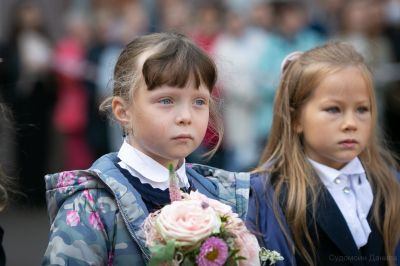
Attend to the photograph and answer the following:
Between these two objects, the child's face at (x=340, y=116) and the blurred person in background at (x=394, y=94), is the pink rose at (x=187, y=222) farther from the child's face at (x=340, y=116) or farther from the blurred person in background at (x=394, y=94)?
the blurred person in background at (x=394, y=94)

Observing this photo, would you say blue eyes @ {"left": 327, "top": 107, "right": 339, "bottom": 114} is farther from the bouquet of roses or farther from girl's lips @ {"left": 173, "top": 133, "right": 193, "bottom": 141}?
the bouquet of roses

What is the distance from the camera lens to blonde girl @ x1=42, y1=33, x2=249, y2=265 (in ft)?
6.22

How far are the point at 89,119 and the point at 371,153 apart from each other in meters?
4.03

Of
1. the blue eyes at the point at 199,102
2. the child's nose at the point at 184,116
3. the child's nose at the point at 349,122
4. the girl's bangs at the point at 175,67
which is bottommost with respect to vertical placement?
the child's nose at the point at 349,122

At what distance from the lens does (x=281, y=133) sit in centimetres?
285

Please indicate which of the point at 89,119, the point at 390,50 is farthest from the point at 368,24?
the point at 89,119

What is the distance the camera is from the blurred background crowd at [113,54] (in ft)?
18.7

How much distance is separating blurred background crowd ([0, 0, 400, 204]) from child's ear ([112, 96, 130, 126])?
3.34 m

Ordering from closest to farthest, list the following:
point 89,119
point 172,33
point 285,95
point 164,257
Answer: point 164,257 < point 172,33 < point 285,95 < point 89,119

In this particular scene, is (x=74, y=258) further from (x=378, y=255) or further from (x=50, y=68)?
(x=50, y=68)

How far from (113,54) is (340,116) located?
381cm

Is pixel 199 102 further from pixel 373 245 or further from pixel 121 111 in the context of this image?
pixel 373 245

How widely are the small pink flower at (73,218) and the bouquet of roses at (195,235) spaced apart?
310 millimetres

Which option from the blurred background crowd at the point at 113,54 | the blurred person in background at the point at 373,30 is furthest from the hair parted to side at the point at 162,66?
the blurred person in background at the point at 373,30
